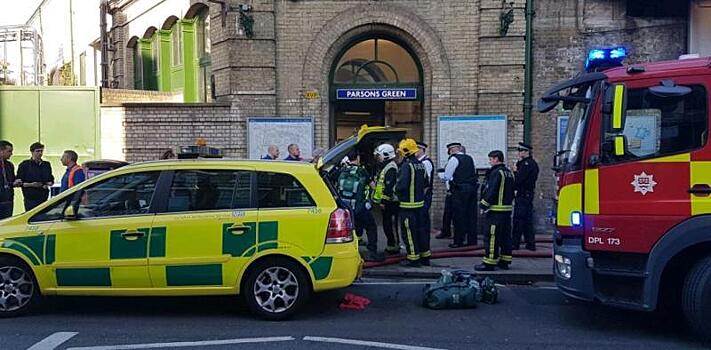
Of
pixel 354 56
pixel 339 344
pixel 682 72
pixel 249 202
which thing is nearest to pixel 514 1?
pixel 354 56

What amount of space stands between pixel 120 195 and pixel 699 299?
17.6 ft

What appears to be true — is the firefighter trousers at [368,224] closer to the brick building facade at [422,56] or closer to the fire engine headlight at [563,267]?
the brick building facade at [422,56]

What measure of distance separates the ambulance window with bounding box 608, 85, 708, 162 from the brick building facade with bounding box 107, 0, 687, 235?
20.8ft

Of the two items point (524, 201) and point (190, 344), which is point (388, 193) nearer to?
point (524, 201)

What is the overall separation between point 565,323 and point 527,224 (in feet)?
12.6

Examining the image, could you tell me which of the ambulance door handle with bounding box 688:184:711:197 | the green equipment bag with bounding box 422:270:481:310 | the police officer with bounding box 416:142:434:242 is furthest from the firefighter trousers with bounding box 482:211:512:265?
the ambulance door handle with bounding box 688:184:711:197

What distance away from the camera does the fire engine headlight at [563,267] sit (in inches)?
230

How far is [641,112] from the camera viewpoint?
18.2ft

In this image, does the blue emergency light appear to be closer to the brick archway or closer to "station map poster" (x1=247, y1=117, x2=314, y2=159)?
the brick archway

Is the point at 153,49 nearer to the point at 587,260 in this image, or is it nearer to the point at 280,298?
the point at 280,298

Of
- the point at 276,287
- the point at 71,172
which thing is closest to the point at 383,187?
the point at 276,287

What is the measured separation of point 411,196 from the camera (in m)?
8.67

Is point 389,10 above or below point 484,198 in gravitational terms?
above

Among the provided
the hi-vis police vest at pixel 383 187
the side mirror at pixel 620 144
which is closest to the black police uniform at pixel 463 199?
the hi-vis police vest at pixel 383 187
